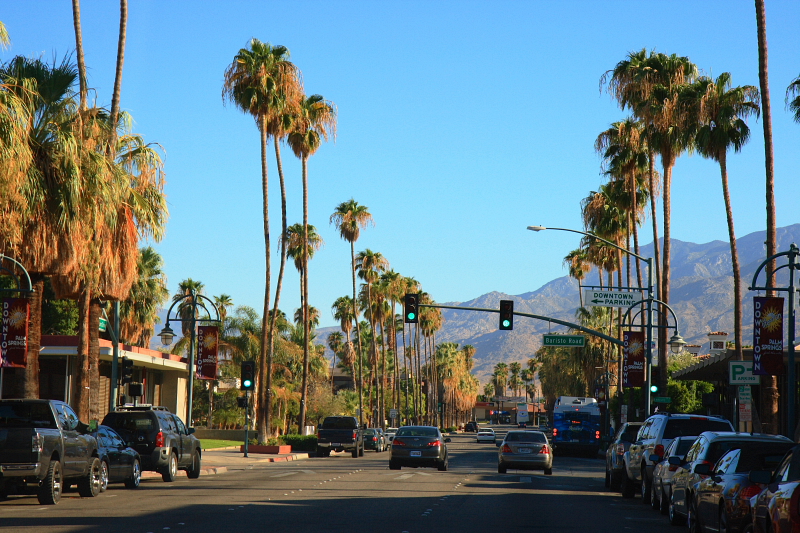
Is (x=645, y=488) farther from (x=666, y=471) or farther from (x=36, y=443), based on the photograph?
(x=36, y=443)

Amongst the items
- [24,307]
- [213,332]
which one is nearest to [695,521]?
[24,307]

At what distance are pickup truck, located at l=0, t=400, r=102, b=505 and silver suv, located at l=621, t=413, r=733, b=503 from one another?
11.7m

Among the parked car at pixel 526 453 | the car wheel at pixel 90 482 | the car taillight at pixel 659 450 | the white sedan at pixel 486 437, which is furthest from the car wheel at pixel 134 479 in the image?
the white sedan at pixel 486 437

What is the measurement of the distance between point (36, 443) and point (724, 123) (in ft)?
84.1

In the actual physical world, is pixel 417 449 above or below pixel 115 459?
below

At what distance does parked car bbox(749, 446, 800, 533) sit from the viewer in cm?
894

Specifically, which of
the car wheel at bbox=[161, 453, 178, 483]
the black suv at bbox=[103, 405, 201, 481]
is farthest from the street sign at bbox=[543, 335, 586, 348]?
the black suv at bbox=[103, 405, 201, 481]

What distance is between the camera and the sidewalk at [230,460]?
3043 centimetres

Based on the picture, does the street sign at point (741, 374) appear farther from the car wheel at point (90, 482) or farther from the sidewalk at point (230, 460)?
the sidewalk at point (230, 460)

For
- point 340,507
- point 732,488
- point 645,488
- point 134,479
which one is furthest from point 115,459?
point 732,488

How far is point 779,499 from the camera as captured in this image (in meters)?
9.43

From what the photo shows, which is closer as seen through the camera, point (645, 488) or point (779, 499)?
point (779, 499)

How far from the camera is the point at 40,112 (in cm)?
2228

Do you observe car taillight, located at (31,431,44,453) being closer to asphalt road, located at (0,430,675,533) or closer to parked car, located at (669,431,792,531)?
asphalt road, located at (0,430,675,533)
